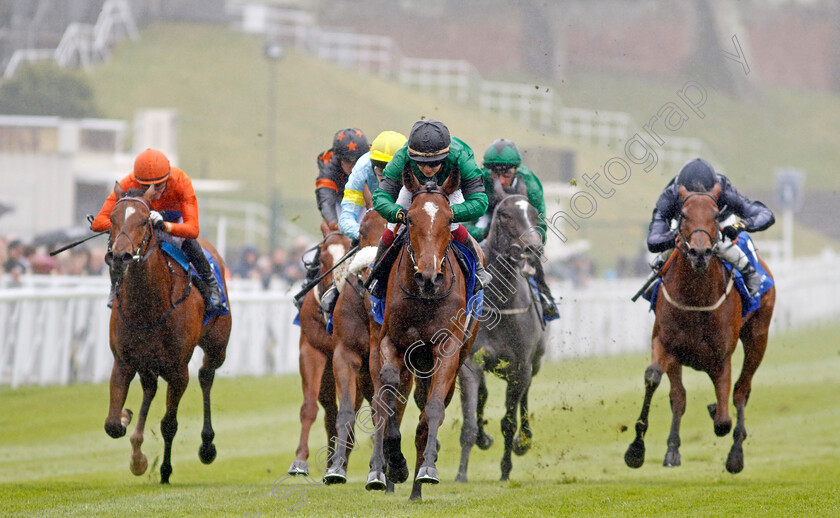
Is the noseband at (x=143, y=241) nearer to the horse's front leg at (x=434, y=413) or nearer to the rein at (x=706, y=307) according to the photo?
the horse's front leg at (x=434, y=413)

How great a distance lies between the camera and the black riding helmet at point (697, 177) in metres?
8.92

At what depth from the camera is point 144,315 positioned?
8461 mm

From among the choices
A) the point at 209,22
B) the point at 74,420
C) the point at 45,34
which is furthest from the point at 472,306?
the point at 209,22

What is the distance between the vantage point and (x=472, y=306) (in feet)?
25.2

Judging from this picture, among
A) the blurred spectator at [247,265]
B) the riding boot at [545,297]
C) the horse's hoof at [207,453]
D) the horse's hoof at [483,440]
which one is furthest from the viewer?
the blurred spectator at [247,265]

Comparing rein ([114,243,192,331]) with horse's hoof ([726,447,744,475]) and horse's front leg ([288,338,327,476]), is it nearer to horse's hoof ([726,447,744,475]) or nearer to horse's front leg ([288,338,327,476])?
horse's front leg ([288,338,327,476])

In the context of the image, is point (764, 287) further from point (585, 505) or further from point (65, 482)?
point (65, 482)

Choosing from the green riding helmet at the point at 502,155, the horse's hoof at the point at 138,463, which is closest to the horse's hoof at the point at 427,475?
the horse's hoof at the point at 138,463

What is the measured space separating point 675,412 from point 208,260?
3832 millimetres

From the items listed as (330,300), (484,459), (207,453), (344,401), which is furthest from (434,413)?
(484,459)

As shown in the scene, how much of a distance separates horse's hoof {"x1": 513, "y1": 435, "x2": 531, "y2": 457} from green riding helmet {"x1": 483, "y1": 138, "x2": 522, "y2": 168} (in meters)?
2.22

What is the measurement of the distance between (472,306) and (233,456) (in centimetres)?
484

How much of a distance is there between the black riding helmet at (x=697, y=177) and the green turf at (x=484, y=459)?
194cm

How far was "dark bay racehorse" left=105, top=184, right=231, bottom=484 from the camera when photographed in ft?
26.4
